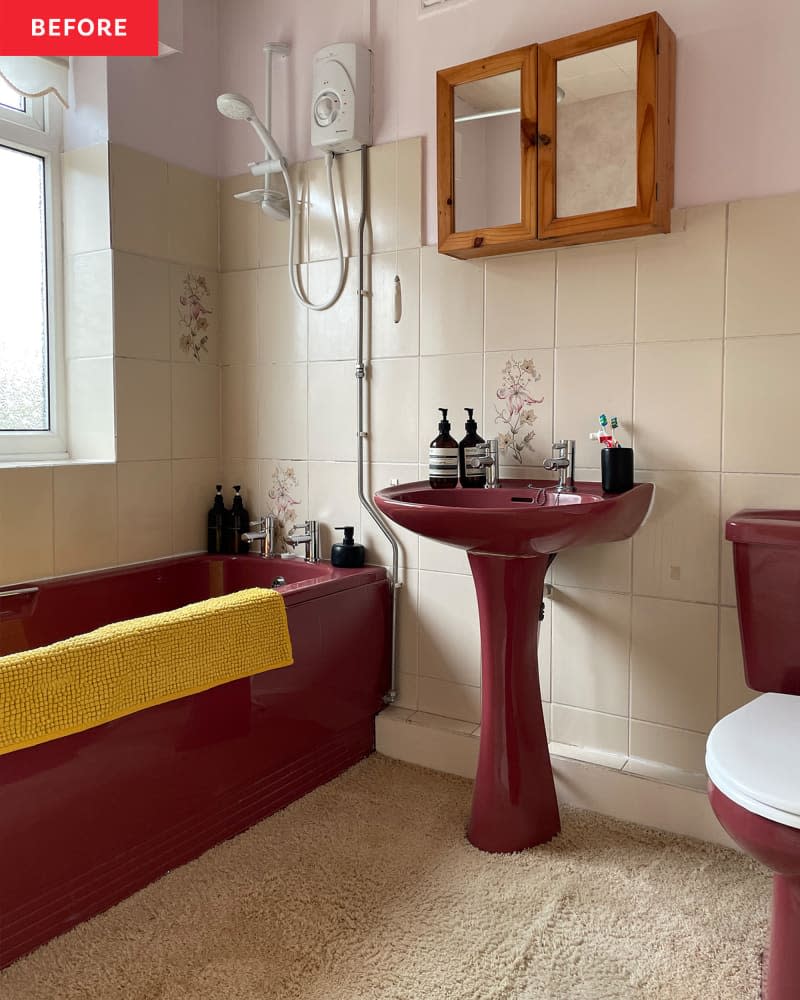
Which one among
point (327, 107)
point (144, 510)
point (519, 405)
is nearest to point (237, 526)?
point (144, 510)

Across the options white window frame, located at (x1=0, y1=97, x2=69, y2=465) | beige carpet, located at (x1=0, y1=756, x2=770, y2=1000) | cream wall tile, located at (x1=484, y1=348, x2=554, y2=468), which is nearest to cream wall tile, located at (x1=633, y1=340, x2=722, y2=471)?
cream wall tile, located at (x1=484, y1=348, x2=554, y2=468)

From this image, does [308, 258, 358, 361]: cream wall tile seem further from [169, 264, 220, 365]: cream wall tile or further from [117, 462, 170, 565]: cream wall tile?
[117, 462, 170, 565]: cream wall tile

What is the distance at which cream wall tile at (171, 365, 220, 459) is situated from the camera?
2629 millimetres

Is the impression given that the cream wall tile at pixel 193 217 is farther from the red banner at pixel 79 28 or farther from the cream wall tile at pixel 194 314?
the red banner at pixel 79 28

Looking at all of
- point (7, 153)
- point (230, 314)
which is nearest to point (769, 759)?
point (230, 314)

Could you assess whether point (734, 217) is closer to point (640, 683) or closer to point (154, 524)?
point (640, 683)

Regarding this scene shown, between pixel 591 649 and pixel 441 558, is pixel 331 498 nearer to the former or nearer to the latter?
pixel 441 558

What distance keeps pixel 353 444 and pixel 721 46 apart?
4.41ft

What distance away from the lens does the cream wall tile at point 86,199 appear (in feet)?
7.88

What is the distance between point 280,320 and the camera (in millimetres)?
2609

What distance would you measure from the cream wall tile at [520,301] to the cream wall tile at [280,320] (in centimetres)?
59

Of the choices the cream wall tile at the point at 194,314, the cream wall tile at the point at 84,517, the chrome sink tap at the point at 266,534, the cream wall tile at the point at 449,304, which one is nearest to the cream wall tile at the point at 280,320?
the cream wall tile at the point at 194,314

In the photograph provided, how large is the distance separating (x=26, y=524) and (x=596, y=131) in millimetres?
1714

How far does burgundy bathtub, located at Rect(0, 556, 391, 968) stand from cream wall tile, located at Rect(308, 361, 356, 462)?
0.35 meters
